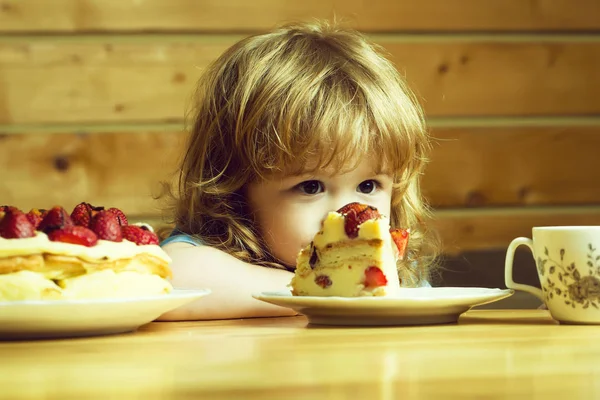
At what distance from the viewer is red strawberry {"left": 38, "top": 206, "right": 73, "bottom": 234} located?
2.93 feet

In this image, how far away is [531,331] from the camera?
0.94 m

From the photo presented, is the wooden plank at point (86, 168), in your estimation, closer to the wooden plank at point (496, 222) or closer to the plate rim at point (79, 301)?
the wooden plank at point (496, 222)

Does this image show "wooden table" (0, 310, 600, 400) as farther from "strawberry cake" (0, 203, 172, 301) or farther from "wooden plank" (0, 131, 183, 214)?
"wooden plank" (0, 131, 183, 214)

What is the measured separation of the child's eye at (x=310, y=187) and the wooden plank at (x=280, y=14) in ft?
3.65

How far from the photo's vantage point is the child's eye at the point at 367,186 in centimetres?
153

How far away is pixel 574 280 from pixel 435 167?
1.69m

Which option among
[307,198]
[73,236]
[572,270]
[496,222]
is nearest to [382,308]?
[572,270]

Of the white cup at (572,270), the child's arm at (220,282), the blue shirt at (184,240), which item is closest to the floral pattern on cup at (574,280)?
the white cup at (572,270)

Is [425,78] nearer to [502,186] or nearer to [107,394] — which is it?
[502,186]

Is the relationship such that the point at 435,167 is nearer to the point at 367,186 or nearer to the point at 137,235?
the point at 367,186

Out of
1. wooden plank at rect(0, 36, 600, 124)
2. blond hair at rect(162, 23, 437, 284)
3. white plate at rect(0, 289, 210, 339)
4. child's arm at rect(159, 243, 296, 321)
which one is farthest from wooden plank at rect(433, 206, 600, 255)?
white plate at rect(0, 289, 210, 339)

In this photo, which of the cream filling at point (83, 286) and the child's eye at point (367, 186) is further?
the child's eye at point (367, 186)

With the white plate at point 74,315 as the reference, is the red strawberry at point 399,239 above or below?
above

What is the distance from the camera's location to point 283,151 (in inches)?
58.1
